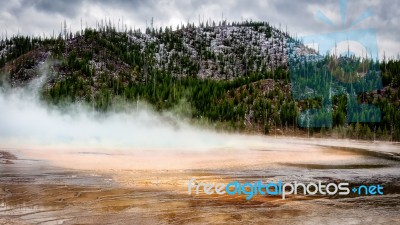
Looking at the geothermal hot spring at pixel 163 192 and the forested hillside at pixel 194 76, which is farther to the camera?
the forested hillside at pixel 194 76

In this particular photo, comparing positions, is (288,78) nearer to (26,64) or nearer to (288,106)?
(288,106)

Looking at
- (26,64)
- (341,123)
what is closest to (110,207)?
(341,123)

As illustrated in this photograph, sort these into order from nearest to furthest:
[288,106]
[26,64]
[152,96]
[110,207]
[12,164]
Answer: [110,207], [12,164], [288,106], [152,96], [26,64]

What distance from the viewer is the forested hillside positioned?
83.6 metres

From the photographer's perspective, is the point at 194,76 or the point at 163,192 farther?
the point at 194,76

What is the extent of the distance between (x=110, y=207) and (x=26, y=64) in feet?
379

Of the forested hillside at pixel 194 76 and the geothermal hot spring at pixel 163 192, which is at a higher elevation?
the forested hillside at pixel 194 76

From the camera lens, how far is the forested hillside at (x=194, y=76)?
274 ft

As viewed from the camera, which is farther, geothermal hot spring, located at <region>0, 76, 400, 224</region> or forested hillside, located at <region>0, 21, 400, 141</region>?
forested hillside, located at <region>0, 21, 400, 141</region>

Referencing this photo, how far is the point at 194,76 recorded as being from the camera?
133750 mm

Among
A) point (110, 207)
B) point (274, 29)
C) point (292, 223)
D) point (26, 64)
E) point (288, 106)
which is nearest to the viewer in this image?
point (292, 223)

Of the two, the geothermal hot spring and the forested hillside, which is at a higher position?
the forested hillside

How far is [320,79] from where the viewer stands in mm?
98312

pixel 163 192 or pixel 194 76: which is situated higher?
pixel 194 76
